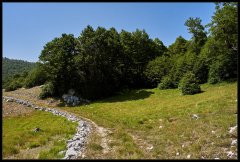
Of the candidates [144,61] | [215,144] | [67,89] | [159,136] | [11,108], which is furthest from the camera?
[144,61]

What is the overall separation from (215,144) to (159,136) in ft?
14.0

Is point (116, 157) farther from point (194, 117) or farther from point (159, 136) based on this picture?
point (194, 117)

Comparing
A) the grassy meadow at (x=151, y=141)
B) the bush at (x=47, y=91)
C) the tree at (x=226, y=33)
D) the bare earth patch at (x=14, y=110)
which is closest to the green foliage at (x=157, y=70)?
the tree at (x=226, y=33)

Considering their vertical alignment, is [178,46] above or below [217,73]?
above

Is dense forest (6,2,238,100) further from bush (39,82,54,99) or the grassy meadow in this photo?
the grassy meadow

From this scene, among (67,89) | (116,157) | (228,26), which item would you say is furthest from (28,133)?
(228,26)

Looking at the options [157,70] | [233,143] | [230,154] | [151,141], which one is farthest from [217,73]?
[230,154]

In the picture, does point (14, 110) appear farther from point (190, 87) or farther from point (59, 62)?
point (190, 87)

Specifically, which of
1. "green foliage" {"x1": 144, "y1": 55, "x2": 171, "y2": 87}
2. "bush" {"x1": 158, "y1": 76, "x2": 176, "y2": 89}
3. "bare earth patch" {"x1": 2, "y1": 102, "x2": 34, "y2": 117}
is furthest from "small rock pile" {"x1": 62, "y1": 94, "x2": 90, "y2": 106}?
"green foliage" {"x1": 144, "y1": 55, "x2": 171, "y2": 87}

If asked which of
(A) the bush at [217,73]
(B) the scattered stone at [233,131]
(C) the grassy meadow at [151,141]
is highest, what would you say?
(A) the bush at [217,73]

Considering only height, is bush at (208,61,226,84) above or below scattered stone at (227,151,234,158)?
above

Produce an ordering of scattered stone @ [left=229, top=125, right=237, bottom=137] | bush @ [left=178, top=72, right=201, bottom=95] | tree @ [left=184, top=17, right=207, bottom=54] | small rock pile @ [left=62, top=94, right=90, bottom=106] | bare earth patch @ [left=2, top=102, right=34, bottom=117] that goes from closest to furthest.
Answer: scattered stone @ [left=229, top=125, right=237, bottom=137] → bare earth patch @ [left=2, top=102, right=34, bottom=117] → bush @ [left=178, top=72, right=201, bottom=95] → small rock pile @ [left=62, top=94, right=90, bottom=106] → tree @ [left=184, top=17, right=207, bottom=54]

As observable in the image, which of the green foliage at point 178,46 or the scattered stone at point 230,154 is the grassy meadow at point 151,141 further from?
the green foliage at point 178,46

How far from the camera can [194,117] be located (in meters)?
21.5
